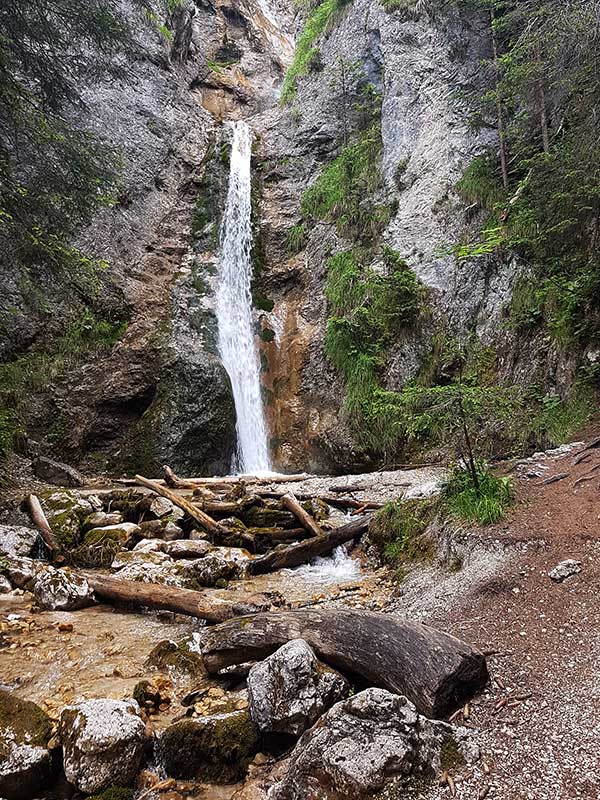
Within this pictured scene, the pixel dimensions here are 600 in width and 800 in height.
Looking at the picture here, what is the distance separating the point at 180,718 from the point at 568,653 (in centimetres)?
240

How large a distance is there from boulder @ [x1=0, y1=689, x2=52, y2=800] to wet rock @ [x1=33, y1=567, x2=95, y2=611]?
8.29 ft

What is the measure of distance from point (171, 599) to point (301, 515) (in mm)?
3119

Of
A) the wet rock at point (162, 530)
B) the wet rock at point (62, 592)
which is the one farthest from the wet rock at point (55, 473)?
the wet rock at point (62, 592)

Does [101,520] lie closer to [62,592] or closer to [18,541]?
[18,541]

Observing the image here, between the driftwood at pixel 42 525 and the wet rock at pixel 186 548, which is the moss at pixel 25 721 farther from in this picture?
the driftwood at pixel 42 525

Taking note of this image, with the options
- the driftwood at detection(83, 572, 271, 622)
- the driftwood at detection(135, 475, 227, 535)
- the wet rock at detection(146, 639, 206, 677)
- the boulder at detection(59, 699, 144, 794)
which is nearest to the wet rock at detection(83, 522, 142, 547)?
the driftwood at detection(135, 475, 227, 535)

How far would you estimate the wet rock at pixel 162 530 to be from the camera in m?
7.65

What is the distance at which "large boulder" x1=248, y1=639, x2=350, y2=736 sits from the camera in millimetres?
2701

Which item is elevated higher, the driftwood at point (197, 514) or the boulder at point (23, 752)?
the boulder at point (23, 752)

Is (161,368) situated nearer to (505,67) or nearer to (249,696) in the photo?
(505,67)

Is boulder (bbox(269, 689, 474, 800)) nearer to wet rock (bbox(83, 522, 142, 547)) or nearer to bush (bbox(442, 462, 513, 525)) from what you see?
bush (bbox(442, 462, 513, 525))

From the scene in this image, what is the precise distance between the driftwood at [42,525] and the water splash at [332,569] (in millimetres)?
3577

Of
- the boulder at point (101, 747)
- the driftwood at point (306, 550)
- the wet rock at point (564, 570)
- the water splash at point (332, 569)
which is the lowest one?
the water splash at point (332, 569)

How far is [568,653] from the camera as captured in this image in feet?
9.35
